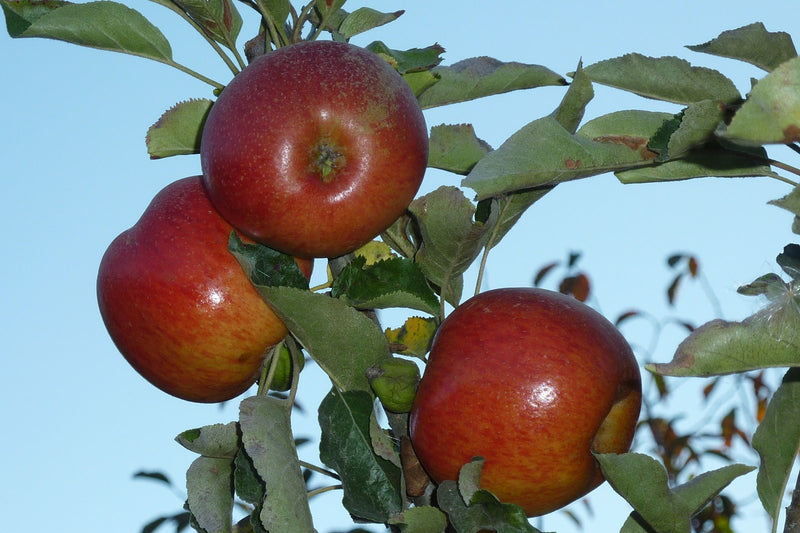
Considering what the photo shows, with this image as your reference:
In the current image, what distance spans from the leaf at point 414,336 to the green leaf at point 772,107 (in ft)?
2.56

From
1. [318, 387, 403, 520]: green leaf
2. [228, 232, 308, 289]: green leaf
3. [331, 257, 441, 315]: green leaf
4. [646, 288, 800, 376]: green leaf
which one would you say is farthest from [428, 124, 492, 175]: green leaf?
[646, 288, 800, 376]: green leaf

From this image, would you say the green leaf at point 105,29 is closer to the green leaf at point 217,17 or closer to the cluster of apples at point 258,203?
the green leaf at point 217,17

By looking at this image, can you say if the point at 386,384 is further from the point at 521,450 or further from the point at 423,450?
the point at 521,450

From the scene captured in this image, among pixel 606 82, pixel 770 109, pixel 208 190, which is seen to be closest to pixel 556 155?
pixel 606 82

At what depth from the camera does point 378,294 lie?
1.56m

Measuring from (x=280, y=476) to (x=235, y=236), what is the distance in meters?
0.43

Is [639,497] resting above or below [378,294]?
below

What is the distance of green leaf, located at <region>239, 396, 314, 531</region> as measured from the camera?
139 cm

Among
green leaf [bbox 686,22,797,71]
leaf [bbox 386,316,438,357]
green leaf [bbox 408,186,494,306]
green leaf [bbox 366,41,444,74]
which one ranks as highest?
green leaf [bbox 366,41,444,74]

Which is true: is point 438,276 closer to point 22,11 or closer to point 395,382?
point 395,382

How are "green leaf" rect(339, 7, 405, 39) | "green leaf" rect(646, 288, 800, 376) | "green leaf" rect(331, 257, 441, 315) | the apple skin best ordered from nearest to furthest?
"green leaf" rect(646, 288, 800, 376) < the apple skin < "green leaf" rect(331, 257, 441, 315) < "green leaf" rect(339, 7, 405, 39)

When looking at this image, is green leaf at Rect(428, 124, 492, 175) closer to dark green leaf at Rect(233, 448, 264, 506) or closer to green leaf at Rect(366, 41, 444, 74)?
green leaf at Rect(366, 41, 444, 74)

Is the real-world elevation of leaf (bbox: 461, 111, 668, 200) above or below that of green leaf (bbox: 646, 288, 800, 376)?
above

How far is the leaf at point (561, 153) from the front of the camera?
1256mm
